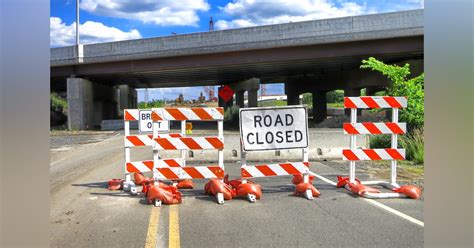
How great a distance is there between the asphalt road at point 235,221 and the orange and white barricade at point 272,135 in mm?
500

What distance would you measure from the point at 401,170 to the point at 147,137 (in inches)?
257

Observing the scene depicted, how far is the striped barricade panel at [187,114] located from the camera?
7555mm

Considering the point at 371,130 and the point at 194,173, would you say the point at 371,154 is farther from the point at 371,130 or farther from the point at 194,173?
the point at 194,173

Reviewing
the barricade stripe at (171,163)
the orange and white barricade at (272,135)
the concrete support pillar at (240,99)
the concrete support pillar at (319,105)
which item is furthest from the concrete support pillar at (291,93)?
the barricade stripe at (171,163)

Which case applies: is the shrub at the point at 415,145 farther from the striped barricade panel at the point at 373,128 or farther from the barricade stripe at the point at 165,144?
the barricade stripe at the point at 165,144

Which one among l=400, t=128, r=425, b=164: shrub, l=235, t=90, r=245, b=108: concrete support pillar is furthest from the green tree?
l=235, t=90, r=245, b=108: concrete support pillar

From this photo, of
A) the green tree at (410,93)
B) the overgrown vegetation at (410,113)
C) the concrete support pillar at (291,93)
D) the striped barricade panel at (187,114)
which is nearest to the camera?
the striped barricade panel at (187,114)

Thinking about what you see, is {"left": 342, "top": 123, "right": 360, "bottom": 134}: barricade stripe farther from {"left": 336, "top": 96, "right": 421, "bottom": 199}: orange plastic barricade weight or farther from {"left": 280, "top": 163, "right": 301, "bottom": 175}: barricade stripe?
{"left": 280, "top": 163, "right": 301, "bottom": 175}: barricade stripe

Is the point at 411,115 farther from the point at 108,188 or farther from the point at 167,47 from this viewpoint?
the point at 167,47

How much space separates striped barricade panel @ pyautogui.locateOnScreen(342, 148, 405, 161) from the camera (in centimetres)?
819

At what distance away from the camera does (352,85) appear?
42906 mm

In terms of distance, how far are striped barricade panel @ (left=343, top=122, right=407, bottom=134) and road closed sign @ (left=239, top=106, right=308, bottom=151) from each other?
38.4 inches

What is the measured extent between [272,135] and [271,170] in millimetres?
634

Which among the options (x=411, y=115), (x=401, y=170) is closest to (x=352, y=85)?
(x=411, y=115)
